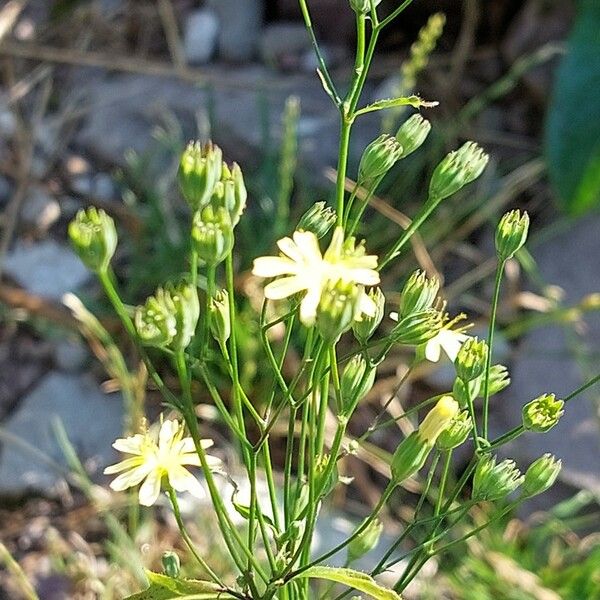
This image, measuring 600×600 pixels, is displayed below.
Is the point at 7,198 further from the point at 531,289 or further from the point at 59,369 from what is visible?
the point at 531,289

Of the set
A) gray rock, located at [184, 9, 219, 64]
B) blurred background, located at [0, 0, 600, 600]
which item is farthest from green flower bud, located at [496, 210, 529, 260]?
gray rock, located at [184, 9, 219, 64]

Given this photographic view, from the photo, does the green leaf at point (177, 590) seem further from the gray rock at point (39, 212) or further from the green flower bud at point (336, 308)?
the gray rock at point (39, 212)

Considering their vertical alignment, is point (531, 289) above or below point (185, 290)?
below

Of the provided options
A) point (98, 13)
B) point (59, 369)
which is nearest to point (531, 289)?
point (59, 369)

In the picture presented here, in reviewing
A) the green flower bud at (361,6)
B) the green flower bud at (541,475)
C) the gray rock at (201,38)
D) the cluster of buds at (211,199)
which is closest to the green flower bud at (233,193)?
the cluster of buds at (211,199)

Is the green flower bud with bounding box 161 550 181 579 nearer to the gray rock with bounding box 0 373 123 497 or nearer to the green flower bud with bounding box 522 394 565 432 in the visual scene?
the green flower bud with bounding box 522 394 565 432

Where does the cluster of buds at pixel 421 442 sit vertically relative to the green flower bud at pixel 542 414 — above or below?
below
